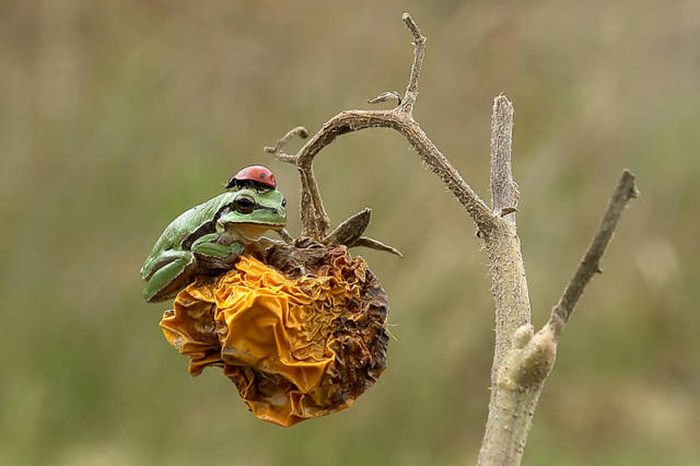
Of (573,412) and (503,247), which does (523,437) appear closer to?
(503,247)

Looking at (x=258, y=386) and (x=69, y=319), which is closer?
(x=258, y=386)

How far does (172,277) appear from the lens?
6.53 ft

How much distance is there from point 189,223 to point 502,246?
0.60m

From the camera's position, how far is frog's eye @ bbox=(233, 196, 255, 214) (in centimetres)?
A: 193

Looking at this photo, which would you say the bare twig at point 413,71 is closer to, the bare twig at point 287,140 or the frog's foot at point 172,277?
the bare twig at point 287,140

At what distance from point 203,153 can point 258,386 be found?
3840mm

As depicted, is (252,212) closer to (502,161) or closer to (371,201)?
(502,161)

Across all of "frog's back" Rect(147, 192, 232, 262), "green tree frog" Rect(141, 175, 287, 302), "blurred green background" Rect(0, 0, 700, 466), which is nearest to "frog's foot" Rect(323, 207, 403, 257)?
"green tree frog" Rect(141, 175, 287, 302)

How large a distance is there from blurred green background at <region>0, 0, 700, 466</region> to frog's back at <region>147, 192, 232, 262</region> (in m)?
2.92

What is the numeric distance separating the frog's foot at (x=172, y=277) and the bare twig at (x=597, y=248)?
719 millimetres

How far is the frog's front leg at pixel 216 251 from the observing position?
6.47 feet

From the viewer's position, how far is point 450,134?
6.05 m

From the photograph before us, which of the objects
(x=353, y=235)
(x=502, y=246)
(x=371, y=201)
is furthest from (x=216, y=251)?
(x=371, y=201)

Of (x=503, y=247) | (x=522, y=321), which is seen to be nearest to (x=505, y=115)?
(x=503, y=247)
